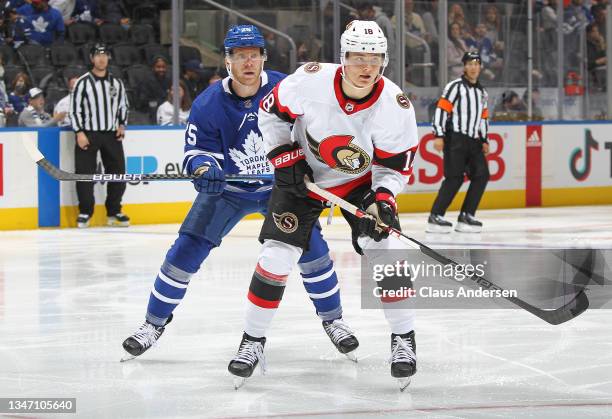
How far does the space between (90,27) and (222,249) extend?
151 inches

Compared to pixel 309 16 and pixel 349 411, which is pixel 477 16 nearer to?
pixel 309 16

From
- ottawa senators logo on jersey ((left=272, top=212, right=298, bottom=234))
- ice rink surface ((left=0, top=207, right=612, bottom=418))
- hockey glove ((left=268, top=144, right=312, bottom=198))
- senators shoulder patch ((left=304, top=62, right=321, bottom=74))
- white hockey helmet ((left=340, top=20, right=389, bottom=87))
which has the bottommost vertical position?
ice rink surface ((left=0, top=207, right=612, bottom=418))

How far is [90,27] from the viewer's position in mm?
11055

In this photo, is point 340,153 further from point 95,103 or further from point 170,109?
point 170,109

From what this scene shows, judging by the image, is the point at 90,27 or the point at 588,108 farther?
the point at 588,108

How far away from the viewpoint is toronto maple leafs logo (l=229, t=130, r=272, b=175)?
14.7 feet

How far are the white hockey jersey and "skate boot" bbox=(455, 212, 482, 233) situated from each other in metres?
5.19

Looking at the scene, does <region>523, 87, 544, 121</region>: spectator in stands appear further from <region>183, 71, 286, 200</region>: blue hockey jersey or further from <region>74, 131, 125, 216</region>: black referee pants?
<region>183, 71, 286, 200</region>: blue hockey jersey

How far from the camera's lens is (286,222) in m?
4.03

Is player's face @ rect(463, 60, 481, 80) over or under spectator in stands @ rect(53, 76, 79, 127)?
over

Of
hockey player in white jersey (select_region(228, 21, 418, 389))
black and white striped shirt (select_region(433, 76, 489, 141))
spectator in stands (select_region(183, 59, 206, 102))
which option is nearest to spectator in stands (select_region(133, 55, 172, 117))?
spectator in stands (select_region(183, 59, 206, 102))

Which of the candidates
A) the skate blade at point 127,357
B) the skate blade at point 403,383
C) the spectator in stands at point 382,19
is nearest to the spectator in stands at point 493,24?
the spectator in stands at point 382,19

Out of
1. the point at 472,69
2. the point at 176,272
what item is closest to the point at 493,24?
the point at 472,69

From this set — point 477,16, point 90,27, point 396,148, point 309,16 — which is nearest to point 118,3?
point 90,27
